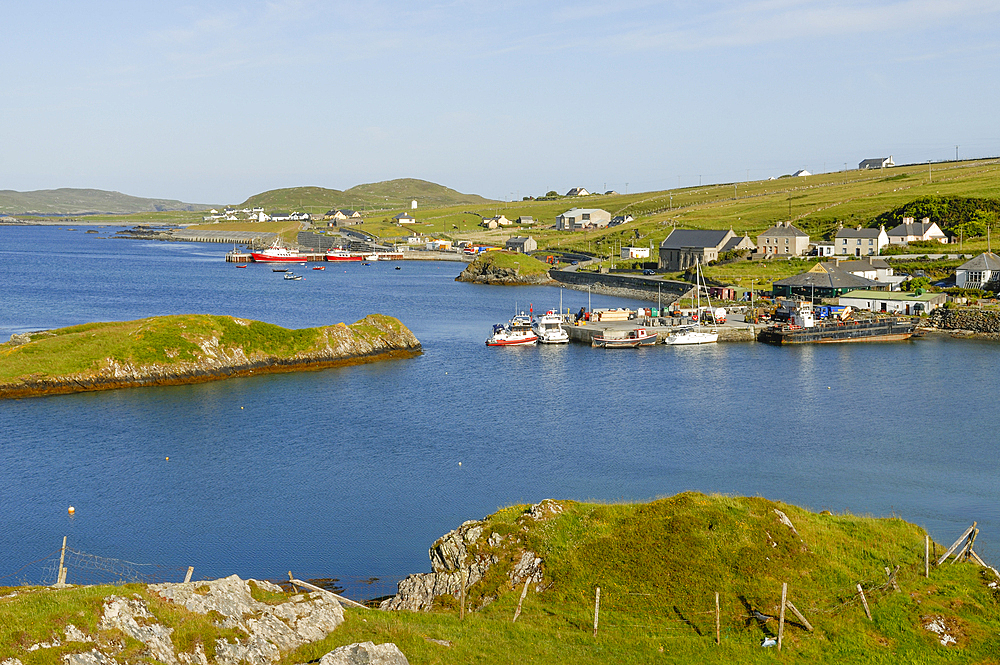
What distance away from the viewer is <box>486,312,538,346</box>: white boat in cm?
7862

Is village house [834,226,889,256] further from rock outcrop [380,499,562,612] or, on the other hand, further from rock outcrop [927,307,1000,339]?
rock outcrop [380,499,562,612]

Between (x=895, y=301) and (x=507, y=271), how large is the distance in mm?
65109

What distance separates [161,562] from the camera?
2888cm

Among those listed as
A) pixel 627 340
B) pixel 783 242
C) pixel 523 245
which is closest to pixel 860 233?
pixel 783 242

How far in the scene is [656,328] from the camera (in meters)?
83.0

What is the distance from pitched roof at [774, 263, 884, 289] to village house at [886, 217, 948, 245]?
27.4m

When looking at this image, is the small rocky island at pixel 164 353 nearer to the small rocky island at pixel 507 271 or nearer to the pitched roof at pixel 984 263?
the pitched roof at pixel 984 263

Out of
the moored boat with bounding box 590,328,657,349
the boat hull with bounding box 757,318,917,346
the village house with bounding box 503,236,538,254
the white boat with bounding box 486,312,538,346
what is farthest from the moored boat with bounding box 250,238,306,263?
the boat hull with bounding box 757,318,917,346

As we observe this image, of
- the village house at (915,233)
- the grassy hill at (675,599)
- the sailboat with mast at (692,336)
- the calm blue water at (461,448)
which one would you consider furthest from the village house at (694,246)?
the grassy hill at (675,599)

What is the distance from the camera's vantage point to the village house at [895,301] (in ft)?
290

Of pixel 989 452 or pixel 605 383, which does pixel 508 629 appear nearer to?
pixel 989 452

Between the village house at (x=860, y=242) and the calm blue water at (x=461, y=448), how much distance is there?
4188cm

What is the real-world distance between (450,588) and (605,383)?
42678mm

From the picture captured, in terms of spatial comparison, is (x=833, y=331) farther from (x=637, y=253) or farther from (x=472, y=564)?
(x=472, y=564)
